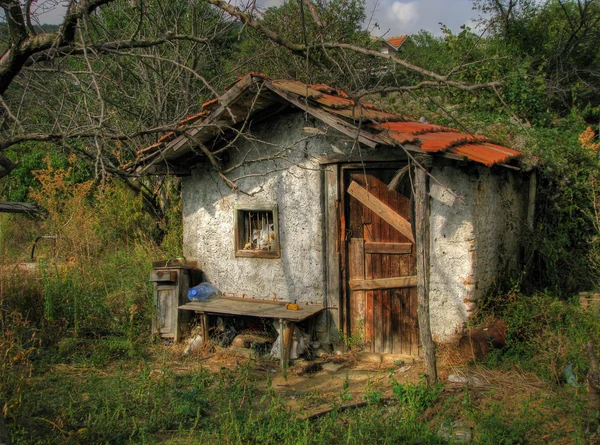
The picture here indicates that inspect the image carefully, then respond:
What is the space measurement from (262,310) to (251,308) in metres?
0.23

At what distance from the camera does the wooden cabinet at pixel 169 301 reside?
24.9ft

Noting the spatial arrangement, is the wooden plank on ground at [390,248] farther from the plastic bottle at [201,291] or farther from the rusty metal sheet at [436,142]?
the plastic bottle at [201,291]

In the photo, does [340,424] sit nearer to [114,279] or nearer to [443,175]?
[443,175]

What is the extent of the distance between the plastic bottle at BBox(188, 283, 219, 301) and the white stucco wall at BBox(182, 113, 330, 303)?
13 cm

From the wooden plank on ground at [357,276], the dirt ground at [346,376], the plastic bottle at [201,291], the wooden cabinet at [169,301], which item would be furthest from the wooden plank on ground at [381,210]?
the wooden cabinet at [169,301]

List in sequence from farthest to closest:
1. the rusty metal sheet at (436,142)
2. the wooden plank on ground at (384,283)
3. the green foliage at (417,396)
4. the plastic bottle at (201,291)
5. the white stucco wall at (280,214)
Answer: the plastic bottle at (201,291), the white stucco wall at (280,214), the wooden plank on ground at (384,283), the rusty metal sheet at (436,142), the green foliage at (417,396)

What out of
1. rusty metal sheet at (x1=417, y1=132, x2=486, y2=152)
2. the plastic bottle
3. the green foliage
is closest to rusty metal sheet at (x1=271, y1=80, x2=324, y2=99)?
rusty metal sheet at (x1=417, y1=132, x2=486, y2=152)

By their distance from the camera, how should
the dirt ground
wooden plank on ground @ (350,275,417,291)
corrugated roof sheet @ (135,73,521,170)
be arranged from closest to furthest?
the dirt ground
corrugated roof sheet @ (135,73,521,170)
wooden plank on ground @ (350,275,417,291)

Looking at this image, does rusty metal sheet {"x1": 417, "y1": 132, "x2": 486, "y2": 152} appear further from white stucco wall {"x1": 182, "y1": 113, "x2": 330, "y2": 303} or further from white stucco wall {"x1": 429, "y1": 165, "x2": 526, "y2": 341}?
white stucco wall {"x1": 182, "y1": 113, "x2": 330, "y2": 303}

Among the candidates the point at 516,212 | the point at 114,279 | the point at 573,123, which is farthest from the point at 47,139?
the point at 573,123

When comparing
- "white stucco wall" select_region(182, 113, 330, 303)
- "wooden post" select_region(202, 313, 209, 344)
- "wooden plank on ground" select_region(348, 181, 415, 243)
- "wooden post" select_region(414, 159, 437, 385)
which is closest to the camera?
"wooden post" select_region(414, 159, 437, 385)

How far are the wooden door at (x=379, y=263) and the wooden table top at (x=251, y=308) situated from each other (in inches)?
24.2

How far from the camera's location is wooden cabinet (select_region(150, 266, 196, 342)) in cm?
759

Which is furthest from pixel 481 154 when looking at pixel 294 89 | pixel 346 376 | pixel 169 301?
pixel 169 301
